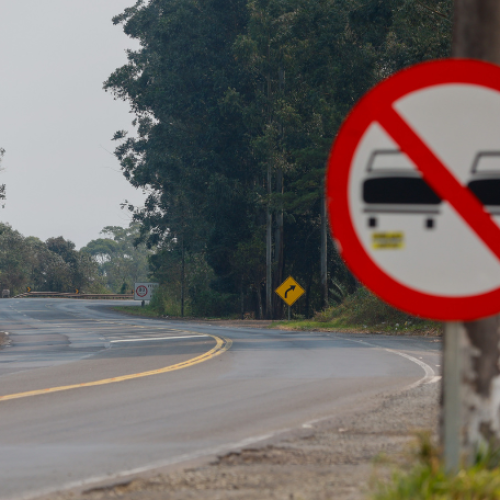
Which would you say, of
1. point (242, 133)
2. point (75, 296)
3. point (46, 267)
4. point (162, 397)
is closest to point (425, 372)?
point (162, 397)

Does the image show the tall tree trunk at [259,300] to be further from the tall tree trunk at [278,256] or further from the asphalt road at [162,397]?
the asphalt road at [162,397]

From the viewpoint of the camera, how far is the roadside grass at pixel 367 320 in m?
32.3

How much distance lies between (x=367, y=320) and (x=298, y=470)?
3046cm

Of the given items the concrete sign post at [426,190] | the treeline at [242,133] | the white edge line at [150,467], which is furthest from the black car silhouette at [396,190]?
the treeline at [242,133]

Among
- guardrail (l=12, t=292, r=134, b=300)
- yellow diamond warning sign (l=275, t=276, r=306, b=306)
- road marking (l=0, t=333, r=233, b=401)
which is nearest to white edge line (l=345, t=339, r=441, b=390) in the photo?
road marking (l=0, t=333, r=233, b=401)

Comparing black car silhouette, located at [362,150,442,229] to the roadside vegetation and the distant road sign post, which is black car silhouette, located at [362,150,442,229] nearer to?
the roadside vegetation

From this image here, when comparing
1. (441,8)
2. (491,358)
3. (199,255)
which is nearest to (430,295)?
(491,358)

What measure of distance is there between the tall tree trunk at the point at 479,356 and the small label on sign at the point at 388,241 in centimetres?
75

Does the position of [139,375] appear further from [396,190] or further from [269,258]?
[269,258]

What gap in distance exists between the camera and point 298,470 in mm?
6762

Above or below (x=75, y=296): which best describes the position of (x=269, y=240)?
above

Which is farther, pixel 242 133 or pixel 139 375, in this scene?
pixel 242 133

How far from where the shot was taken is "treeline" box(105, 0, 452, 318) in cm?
4250

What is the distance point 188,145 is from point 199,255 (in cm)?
1383
